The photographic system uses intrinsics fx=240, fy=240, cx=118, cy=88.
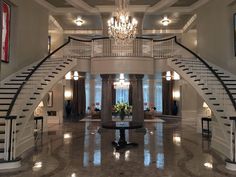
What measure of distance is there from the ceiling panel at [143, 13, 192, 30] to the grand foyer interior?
17.2 inches

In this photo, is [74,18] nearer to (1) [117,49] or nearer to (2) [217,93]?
(1) [117,49]

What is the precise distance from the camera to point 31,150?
723cm

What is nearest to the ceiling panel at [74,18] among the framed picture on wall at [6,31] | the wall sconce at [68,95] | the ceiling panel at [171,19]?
the ceiling panel at [171,19]

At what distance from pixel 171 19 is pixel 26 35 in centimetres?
833

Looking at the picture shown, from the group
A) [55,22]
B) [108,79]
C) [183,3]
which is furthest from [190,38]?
[55,22]

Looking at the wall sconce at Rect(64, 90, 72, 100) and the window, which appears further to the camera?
the window

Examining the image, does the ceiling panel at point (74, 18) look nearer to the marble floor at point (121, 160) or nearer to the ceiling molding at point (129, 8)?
the ceiling molding at point (129, 8)

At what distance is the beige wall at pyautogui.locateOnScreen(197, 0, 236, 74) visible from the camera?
9.27m

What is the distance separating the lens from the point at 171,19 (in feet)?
46.8

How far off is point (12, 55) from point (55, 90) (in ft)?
18.2

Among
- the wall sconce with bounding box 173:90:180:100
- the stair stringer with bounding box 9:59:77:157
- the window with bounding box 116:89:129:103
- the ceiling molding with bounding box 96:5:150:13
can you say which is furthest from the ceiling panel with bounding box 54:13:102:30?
the wall sconce with bounding box 173:90:180:100

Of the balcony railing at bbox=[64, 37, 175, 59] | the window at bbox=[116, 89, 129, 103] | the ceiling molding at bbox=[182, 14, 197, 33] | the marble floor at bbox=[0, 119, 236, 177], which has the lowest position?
the marble floor at bbox=[0, 119, 236, 177]

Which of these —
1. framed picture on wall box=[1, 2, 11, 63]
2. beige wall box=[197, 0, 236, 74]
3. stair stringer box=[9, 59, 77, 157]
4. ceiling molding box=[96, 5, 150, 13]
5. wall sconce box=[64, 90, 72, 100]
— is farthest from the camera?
wall sconce box=[64, 90, 72, 100]

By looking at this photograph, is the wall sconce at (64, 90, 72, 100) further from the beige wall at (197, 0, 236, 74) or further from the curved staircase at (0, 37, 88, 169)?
the beige wall at (197, 0, 236, 74)
